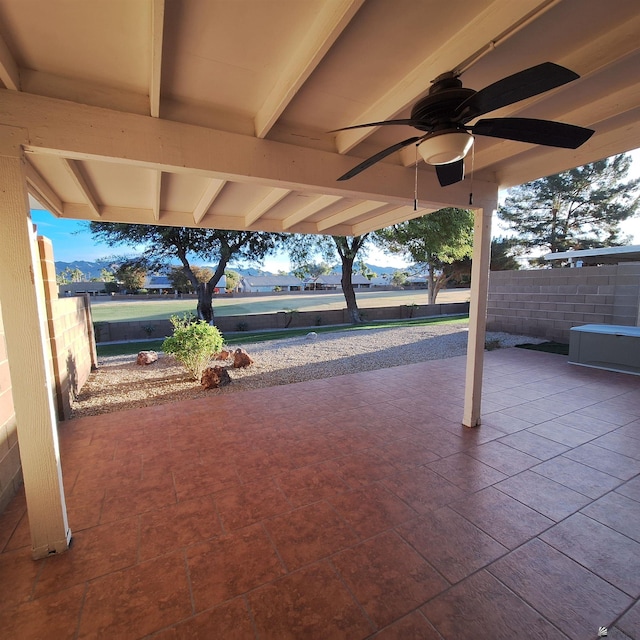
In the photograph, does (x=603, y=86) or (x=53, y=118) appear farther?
(x=603, y=86)

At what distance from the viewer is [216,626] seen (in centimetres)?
151

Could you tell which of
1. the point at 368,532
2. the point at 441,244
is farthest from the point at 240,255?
the point at 368,532

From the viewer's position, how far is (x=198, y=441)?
10.8 ft

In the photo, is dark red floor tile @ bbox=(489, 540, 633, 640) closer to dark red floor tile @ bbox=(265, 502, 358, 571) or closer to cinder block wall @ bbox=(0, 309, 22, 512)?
dark red floor tile @ bbox=(265, 502, 358, 571)

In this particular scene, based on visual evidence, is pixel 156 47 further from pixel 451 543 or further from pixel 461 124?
pixel 451 543

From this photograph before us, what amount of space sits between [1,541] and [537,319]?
10.6 m

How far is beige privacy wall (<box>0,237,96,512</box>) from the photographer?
2463 mm

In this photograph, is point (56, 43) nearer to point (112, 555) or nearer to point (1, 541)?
point (112, 555)

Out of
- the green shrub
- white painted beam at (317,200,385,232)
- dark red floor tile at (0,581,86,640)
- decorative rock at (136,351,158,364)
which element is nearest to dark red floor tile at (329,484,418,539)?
dark red floor tile at (0,581,86,640)

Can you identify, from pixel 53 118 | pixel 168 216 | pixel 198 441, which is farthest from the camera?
pixel 168 216

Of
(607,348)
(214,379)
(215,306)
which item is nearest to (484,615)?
(214,379)

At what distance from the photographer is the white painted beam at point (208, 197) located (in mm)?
3206

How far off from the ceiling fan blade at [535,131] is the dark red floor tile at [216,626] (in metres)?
2.67

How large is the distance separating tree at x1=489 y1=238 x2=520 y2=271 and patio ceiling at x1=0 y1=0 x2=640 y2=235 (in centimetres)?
1862
